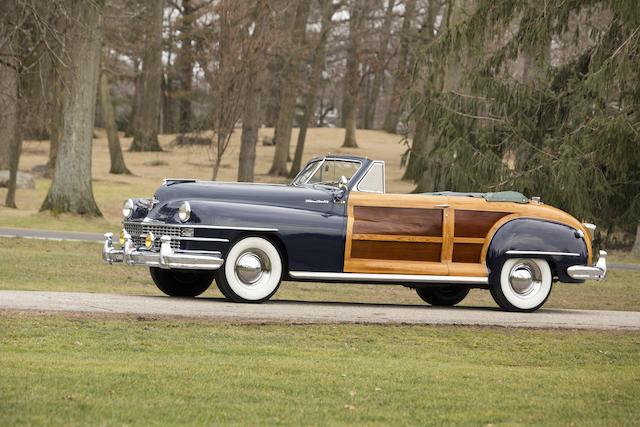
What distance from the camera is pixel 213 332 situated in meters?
10.9

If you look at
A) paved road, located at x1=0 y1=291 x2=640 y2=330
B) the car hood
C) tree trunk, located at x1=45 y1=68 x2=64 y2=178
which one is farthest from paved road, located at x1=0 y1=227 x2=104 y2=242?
paved road, located at x1=0 y1=291 x2=640 y2=330

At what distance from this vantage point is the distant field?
31.8 m

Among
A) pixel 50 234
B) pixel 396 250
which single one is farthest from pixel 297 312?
pixel 50 234

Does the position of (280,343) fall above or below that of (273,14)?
below

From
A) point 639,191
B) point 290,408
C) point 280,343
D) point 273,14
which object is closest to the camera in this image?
point 290,408

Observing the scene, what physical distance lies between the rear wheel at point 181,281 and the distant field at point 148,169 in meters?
16.4

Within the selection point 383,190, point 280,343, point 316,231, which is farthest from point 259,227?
point 280,343

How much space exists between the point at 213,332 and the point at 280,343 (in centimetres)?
71

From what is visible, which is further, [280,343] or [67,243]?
[67,243]

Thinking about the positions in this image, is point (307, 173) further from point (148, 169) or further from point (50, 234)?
point (148, 169)

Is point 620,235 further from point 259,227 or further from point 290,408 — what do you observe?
point 290,408

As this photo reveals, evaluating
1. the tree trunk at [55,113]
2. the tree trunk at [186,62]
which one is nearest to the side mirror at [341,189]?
the tree trunk at [55,113]

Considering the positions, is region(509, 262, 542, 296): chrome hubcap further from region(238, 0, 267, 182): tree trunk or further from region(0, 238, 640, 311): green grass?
region(238, 0, 267, 182): tree trunk

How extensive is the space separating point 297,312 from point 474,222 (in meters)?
2.64
